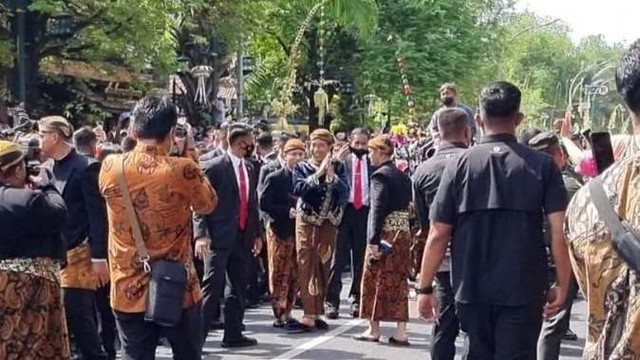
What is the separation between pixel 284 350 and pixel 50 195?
149 inches

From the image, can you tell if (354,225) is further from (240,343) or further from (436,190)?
(436,190)

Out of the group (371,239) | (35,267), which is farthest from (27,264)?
(371,239)

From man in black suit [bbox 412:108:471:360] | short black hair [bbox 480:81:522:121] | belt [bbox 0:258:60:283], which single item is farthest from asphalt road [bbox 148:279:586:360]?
short black hair [bbox 480:81:522:121]

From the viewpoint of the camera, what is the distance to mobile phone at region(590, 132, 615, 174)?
20.4 feet

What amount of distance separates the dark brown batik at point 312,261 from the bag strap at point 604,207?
22.9 ft

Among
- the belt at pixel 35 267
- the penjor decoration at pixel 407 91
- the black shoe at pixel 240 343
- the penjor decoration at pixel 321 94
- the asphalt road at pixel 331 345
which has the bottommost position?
the asphalt road at pixel 331 345

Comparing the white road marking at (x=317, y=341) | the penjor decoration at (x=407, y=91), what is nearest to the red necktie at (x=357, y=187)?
the white road marking at (x=317, y=341)

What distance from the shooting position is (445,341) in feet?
23.5

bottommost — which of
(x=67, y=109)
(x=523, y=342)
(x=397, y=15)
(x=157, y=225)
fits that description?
(x=523, y=342)

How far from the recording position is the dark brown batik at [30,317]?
5.84 meters

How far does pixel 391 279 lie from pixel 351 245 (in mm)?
1701

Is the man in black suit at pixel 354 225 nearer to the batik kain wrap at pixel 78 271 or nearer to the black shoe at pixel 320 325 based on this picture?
the black shoe at pixel 320 325

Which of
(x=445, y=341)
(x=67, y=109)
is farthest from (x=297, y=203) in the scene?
(x=67, y=109)

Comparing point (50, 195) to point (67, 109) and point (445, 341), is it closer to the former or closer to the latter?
point (445, 341)
